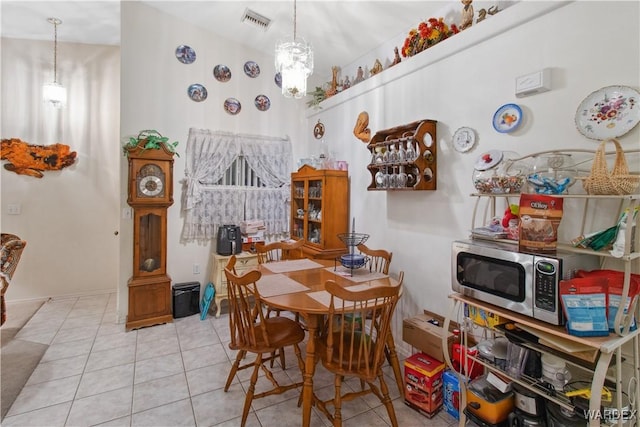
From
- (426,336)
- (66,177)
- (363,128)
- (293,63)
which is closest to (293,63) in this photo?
(293,63)

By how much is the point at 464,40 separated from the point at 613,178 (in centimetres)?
146

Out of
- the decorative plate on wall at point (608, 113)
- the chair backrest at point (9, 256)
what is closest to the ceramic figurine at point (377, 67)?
the decorative plate on wall at point (608, 113)

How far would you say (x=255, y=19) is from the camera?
3.36m

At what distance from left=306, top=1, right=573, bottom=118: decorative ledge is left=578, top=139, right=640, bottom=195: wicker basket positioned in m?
1.02

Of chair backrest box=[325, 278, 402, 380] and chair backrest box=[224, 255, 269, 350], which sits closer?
chair backrest box=[325, 278, 402, 380]

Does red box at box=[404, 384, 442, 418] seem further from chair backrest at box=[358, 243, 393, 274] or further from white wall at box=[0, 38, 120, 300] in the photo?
white wall at box=[0, 38, 120, 300]

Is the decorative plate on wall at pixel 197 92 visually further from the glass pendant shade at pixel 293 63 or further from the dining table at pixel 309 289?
the dining table at pixel 309 289

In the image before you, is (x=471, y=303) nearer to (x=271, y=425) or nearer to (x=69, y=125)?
(x=271, y=425)

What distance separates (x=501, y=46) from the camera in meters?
2.06

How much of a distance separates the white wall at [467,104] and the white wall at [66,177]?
332cm

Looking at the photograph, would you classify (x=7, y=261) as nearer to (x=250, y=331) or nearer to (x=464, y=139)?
(x=250, y=331)

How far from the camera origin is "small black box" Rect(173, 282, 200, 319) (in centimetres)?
354

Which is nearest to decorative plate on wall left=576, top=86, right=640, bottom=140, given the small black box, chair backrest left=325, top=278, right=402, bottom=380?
chair backrest left=325, top=278, right=402, bottom=380

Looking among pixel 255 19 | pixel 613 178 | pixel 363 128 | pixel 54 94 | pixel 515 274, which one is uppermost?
pixel 255 19
